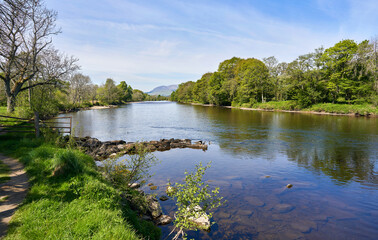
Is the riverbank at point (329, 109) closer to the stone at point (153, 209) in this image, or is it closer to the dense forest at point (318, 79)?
the dense forest at point (318, 79)

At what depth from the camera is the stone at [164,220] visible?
7.97 metres

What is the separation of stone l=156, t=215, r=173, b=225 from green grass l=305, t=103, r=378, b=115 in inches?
2188

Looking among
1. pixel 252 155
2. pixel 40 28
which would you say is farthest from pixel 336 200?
pixel 40 28

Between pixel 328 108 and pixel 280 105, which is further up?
pixel 280 105

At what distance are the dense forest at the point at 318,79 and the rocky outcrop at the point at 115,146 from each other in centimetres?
4979

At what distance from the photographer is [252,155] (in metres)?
18.6

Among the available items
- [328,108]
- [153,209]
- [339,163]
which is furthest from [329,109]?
[153,209]

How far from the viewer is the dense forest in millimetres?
49875

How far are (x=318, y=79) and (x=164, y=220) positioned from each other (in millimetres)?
66563

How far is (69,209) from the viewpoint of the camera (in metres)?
5.82

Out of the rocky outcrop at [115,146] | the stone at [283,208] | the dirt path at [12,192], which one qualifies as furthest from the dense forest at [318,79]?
the dirt path at [12,192]

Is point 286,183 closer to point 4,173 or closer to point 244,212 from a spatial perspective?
point 244,212

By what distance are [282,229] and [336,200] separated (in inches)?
180

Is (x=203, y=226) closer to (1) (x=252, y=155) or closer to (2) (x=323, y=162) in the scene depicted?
(1) (x=252, y=155)
